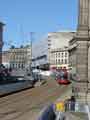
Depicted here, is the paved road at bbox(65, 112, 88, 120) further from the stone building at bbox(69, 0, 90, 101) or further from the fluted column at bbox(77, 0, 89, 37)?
the fluted column at bbox(77, 0, 89, 37)

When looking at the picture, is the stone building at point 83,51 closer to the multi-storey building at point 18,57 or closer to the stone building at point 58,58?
the stone building at point 58,58

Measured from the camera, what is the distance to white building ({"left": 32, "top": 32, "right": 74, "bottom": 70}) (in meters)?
166

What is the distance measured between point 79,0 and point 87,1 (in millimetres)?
621

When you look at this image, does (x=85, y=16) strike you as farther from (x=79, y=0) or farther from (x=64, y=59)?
(x=64, y=59)

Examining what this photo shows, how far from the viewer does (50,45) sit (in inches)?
6978

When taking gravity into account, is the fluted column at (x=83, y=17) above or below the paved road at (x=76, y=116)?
above

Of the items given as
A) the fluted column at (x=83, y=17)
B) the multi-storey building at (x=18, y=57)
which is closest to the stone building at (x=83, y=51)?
the fluted column at (x=83, y=17)

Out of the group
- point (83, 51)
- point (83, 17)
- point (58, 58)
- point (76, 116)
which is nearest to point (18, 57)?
point (58, 58)

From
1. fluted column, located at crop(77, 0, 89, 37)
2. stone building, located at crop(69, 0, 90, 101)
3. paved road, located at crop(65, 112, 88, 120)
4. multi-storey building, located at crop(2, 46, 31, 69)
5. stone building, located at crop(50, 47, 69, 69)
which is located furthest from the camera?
multi-storey building, located at crop(2, 46, 31, 69)

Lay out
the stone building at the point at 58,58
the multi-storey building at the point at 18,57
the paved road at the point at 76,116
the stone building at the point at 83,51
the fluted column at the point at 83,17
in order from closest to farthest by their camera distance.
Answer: the paved road at the point at 76,116 → the stone building at the point at 83,51 → the fluted column at the point at 83,17 → the stone building at the point at 58,58 → the multi-storey building at the point at 18,57

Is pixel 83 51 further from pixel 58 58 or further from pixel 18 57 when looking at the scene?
pixel 18 57

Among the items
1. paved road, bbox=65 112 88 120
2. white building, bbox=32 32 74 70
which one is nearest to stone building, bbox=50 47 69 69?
white building, bbox=32 32 74 70

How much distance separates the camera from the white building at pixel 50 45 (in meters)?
166

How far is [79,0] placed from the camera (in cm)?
3291
